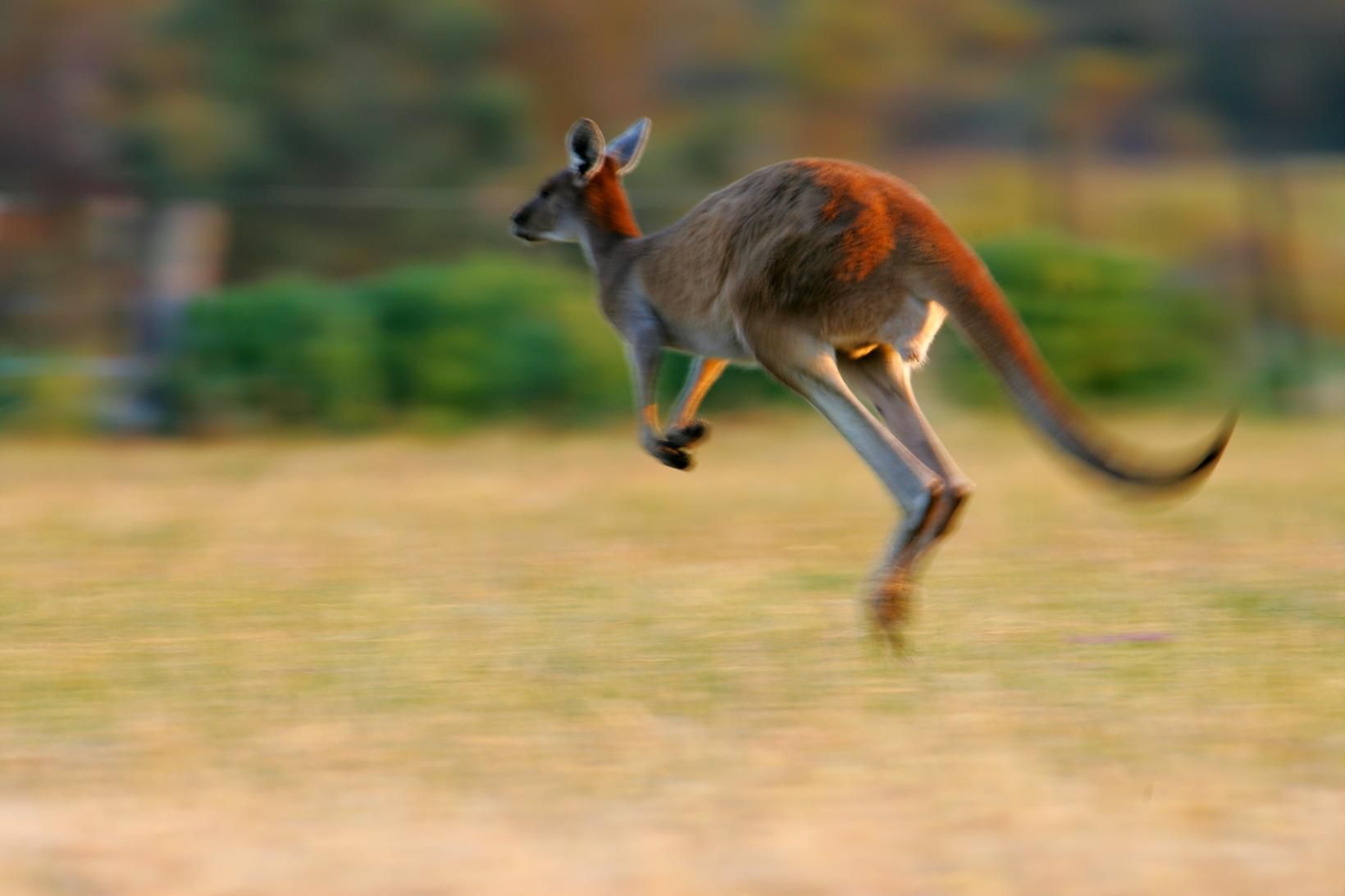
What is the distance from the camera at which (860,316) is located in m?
5.00

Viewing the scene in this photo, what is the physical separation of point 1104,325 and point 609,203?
628 centimetres

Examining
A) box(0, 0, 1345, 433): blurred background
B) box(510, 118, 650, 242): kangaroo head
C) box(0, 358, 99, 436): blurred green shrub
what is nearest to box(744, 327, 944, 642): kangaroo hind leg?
box(510, 118, 650, 242): kangaroo head

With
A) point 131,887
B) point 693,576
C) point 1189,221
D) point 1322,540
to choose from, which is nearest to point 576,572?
point 693,576

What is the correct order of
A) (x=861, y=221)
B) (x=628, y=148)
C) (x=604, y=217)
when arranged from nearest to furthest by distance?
(x=861, y=221)
(x=604, y=217)
(x=628, y=148)

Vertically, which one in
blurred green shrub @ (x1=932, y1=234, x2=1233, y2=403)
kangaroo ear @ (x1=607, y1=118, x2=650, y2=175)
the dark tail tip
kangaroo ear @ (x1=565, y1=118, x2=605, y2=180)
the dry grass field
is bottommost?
blurred green shrub @ (x1=932, y1=234, x2=1233, y2=403)

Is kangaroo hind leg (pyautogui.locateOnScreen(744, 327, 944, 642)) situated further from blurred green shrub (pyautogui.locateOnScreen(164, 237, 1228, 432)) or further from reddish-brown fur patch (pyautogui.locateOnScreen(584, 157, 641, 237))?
blurred green shrub (pyautogui.locateOnScreen(164, 237, 1228, 432))

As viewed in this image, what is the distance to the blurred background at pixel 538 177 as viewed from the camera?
11352 millimetres

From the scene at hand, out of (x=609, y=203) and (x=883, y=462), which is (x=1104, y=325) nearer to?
(x=609, y=203)

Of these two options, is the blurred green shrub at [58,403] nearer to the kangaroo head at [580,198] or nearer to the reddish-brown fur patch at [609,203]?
the kangaroo head at [580,198]

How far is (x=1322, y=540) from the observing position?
7.11 meters

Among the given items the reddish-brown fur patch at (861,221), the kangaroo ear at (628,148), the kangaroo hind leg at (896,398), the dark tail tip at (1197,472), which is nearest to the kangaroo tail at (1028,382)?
the dark tail tip at (1197,472)

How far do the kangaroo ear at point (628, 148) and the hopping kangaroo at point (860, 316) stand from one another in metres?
0.82

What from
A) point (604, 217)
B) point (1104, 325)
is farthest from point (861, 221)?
point (1104, 325)

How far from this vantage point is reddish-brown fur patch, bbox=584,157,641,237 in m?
6.37
